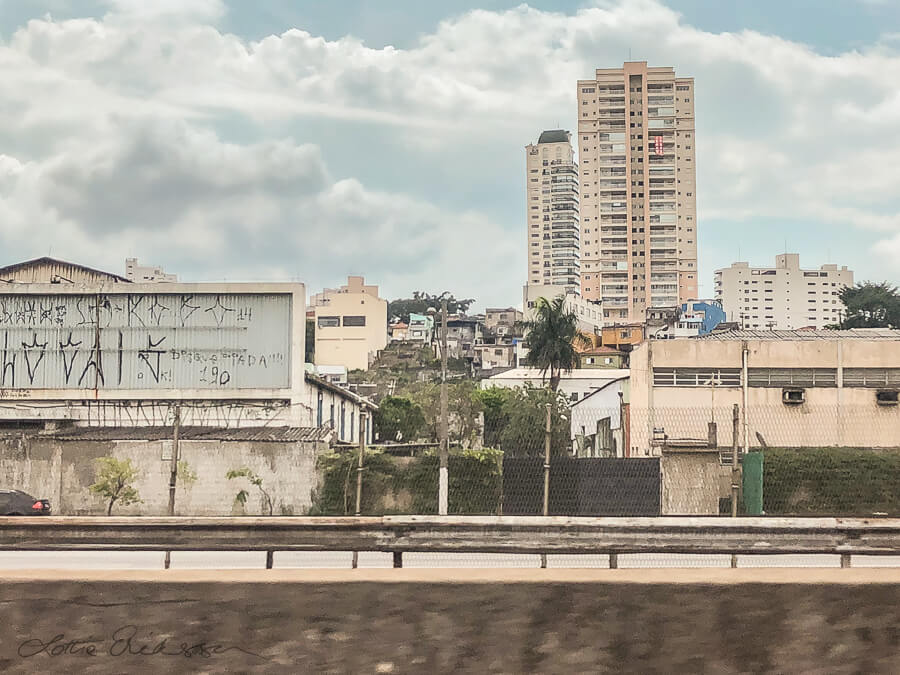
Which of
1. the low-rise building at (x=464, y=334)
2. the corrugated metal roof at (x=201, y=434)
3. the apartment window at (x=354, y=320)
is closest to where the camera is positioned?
the corrugated metal roof at (x=201, y=434)

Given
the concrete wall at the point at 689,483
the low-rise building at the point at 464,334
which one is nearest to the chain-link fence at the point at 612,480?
the concrete wall at the point at 689,483

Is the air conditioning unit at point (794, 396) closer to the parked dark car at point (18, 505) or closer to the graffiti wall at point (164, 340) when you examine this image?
the graffiti wall at point (164, 340)

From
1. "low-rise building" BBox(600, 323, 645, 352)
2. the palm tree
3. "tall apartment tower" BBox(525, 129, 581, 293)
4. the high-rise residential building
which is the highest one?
"tall apartment tower" BBox(525, 129, 581, 293)

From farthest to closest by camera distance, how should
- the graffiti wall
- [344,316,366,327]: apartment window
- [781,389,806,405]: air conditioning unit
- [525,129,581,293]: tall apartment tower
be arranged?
[525,129,581,293]: tall apartment tower < [344,316,366,327]: apartment window < [781,389,806,405]: air conditioning unit < the graffiti wall

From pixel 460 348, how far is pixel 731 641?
10868cm

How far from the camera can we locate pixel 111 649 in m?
4.05

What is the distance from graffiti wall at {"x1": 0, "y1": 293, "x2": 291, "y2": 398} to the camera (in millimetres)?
28922

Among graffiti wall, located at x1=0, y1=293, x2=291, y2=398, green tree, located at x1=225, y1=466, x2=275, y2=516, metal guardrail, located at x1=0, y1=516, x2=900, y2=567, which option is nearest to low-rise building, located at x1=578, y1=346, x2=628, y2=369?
graffiti wall, located at x1=0, y1=293, x2=291, y2=398

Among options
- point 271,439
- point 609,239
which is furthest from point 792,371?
point 609,239

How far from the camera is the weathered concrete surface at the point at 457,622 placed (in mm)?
3873

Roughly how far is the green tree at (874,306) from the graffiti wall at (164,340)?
66.5m

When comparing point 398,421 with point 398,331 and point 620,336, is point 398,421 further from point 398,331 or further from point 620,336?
point 398,331

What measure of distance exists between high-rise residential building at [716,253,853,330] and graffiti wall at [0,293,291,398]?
142 meters

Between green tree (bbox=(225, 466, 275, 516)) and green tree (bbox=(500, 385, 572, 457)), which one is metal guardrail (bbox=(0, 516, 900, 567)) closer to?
green tree (bbox=(500, 385, 572, 457))
